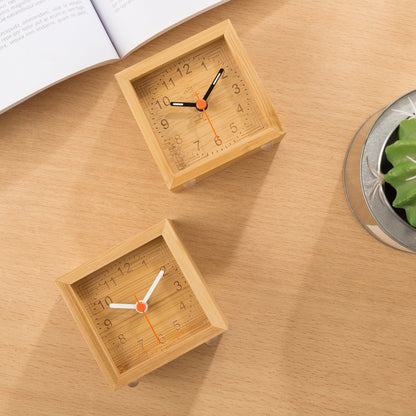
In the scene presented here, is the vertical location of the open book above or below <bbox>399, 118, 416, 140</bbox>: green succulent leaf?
above

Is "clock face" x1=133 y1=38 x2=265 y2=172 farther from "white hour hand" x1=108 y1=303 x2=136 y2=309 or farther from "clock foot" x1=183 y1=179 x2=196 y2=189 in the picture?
"white hour hand" x1=108 y1=303 x2=136 y2=309

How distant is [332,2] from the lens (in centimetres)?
71

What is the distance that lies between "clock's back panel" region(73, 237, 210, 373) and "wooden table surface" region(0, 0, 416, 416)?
90 mm

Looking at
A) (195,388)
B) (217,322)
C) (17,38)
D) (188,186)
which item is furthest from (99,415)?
(17,38)

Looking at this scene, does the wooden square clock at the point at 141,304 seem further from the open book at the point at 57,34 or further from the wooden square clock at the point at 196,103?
the open book at the point at 57,34

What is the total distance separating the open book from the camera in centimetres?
68

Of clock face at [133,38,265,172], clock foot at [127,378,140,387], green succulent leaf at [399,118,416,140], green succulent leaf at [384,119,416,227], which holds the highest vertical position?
clock face at [133,38,265,172]

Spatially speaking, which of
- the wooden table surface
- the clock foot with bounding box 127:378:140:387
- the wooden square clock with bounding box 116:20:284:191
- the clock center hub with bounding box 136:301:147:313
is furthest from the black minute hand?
the clock foot with bounding box 127:378:140:387

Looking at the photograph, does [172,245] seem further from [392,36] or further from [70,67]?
[392,36]

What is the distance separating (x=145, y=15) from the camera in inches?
26.8

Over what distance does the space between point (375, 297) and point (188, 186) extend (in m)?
0.40

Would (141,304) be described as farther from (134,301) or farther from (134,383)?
(134,383)

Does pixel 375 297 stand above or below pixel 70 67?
below

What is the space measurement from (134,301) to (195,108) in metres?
0.34
